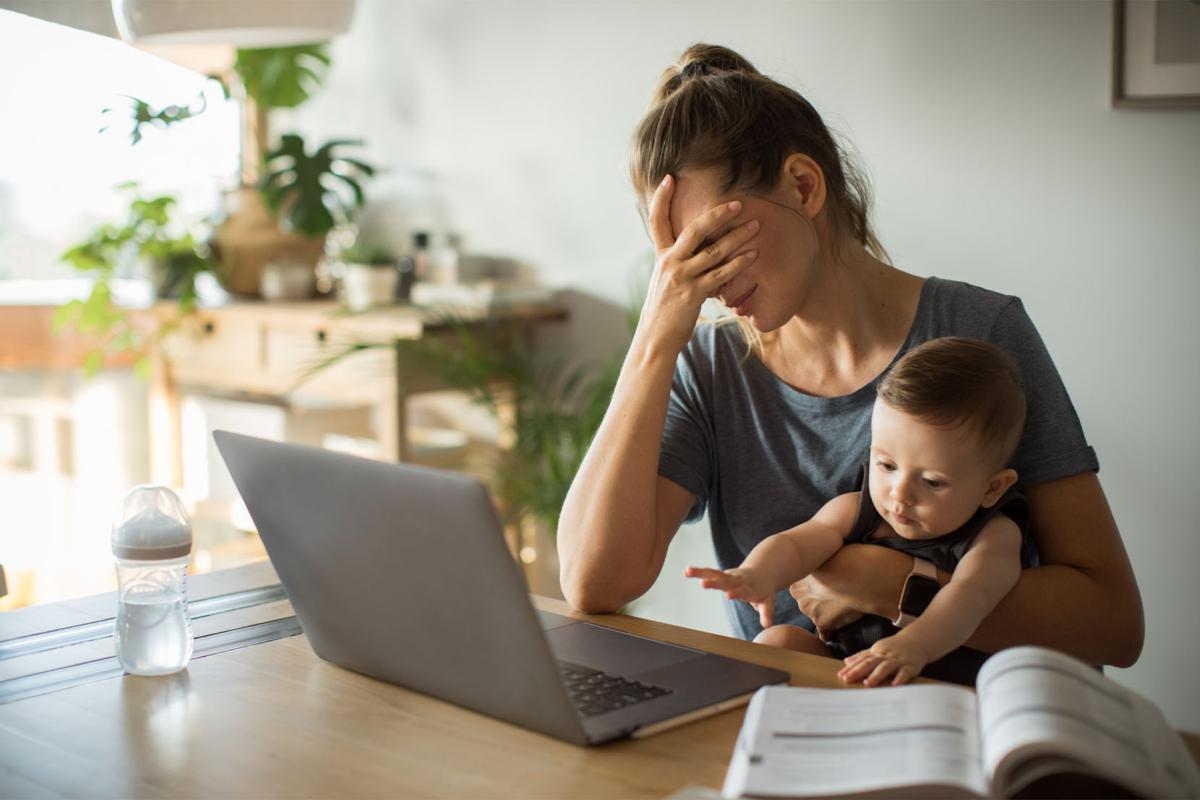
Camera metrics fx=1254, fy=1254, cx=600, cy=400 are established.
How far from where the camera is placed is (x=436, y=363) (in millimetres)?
2984

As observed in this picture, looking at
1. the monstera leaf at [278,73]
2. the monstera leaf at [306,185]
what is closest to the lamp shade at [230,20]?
the monstera leaf at [306,185]

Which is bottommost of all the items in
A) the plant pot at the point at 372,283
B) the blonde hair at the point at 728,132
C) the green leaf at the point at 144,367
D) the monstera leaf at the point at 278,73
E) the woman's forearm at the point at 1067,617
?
the woman's forearm at the point at 1067,617

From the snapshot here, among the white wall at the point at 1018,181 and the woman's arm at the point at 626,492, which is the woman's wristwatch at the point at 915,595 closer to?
the woman's arm at the point at 626,492

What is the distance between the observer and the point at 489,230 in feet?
11.0

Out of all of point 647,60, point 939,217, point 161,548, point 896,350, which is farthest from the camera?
point 647,60

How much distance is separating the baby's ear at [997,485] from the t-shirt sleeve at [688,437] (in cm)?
37

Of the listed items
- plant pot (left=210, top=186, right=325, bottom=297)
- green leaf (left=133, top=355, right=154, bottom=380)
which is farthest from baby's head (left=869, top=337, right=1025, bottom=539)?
green leaf (left=133, top=355, right=154, bottom=380)

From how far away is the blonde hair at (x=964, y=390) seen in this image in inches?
50.4

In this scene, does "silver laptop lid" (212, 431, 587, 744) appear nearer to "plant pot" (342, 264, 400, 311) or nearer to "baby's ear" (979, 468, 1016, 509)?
"baby's ear" (979, 468, 1016, 509)

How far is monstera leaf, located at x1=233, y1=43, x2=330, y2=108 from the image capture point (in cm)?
348

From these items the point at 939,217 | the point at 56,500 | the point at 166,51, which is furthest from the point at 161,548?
the point at 56,500

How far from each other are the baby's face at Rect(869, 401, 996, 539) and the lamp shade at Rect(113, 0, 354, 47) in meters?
1.05

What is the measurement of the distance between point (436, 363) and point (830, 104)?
3.55 feet

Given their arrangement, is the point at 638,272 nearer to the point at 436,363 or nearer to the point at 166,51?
the point at 436,363
